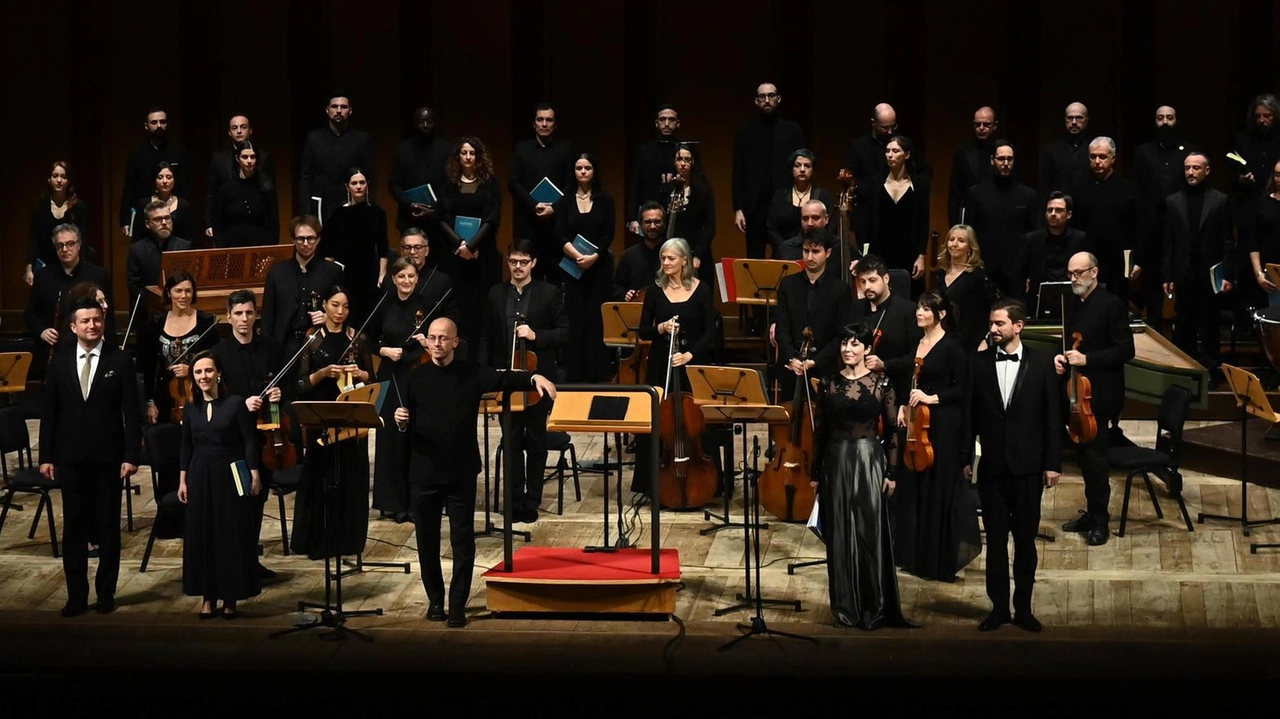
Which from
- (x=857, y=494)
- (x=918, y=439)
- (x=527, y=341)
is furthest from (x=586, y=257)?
(x=857, y=494)

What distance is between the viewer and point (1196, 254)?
33.1 feet

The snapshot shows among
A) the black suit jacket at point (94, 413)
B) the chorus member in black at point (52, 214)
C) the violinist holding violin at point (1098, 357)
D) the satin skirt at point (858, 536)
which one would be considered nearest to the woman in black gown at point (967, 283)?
the violinist holding violin at point (1098, 357)

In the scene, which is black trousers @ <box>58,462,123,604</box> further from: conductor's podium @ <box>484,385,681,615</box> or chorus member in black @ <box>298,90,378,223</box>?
chorus member in black @ <box>298,90,378,223</box>

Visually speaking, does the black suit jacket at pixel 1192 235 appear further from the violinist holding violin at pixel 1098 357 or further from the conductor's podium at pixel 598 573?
the conductor's podium at pixel 598 573

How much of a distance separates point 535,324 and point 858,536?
2.26 m

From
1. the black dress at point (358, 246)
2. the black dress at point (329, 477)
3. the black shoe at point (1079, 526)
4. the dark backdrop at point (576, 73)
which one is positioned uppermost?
the dark backdrop at point (576, 73)

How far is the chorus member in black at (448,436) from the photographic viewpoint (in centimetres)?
723

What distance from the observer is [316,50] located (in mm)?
12633

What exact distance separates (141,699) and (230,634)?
286 cm

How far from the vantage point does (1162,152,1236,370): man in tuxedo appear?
10.0 m

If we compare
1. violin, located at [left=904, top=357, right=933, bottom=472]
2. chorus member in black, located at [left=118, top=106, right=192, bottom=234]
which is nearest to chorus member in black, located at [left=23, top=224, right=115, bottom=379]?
chorus member in black, located at [left=118, top=106, right=192, bottom=234]

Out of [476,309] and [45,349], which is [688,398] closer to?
[476,309]

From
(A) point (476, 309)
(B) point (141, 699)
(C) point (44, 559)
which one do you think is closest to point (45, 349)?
(C) point (44, 559)

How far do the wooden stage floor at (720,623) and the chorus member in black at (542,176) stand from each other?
2.06m
